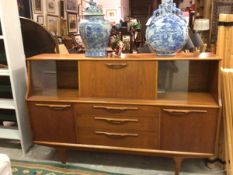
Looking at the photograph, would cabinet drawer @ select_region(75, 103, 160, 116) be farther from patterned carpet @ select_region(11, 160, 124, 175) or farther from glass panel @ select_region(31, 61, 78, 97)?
patterned carpet @ select_region(11, 160, 124, 175)

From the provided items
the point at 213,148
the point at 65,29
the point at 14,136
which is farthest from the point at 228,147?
the point at 65,29

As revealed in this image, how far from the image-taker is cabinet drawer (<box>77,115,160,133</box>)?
1.78m

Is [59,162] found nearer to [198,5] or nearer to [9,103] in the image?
[9,103]

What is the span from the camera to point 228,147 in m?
1.79

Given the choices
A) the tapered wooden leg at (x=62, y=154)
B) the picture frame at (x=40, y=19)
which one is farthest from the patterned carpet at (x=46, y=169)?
the picture frame at (x=40, y=19)

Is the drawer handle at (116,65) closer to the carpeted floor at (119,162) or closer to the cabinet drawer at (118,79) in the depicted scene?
the cabinet drawer at (118,79)

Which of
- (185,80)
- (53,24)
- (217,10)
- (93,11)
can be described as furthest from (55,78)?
(217,10)

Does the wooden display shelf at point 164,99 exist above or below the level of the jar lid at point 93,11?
below

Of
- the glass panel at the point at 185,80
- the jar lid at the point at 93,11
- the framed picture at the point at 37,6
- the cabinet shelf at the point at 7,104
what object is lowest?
the cabinet shelf at the point at 7,104

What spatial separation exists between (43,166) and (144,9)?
7.48 meters

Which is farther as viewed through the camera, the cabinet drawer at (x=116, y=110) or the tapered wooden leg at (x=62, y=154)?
the tapered wooden leg at (x=62, y=154)

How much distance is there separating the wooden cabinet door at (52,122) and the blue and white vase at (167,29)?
2.72ft

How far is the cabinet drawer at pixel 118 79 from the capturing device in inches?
68.7

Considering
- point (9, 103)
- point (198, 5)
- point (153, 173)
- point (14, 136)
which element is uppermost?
point (198, 5)
